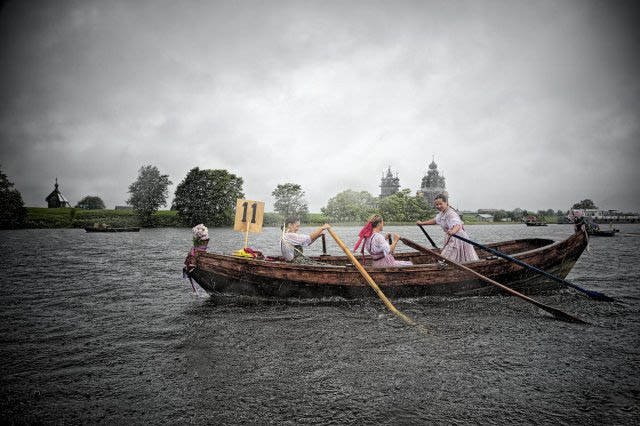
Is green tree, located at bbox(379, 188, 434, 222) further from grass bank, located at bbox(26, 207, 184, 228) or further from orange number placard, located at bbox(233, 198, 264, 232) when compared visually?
orange number placard, located at bbox(233, 198, 264, 232)

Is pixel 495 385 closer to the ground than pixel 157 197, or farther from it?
closer to the ground

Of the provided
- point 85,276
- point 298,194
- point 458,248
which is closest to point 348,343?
point 458,248

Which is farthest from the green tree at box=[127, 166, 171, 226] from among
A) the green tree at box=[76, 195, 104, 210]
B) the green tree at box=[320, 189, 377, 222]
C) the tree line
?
the green tree at box=[76, 195, 104, 210]

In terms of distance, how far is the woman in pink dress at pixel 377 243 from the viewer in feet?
27.4

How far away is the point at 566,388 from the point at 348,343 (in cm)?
337

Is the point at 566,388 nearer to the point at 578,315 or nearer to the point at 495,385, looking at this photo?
the point at 495,385

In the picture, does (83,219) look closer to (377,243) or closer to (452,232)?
(377,243)

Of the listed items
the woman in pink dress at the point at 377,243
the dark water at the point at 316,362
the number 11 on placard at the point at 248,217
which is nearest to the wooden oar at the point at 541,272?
the dark water at the point at 316,362

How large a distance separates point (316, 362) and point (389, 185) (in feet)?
627

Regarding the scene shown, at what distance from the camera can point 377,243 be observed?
865 cm

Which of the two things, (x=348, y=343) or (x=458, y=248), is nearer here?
(x=348, y=343)

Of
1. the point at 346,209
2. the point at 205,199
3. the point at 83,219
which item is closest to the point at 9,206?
the point at 83,219

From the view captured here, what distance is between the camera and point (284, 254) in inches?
363

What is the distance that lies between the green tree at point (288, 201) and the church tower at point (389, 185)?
104717 millimetres
